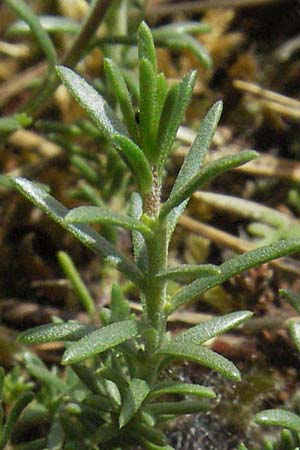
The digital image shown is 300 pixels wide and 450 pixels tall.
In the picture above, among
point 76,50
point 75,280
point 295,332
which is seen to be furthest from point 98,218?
point 76,50

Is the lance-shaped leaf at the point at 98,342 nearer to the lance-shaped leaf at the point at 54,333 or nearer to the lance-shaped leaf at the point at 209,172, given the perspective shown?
the lance-shaped leaf at the point at 54,333

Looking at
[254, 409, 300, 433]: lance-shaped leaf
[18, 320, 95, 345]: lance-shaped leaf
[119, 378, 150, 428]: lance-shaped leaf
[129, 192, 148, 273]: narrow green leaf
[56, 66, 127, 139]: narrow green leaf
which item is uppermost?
[56, 66, 127, 139]: narrow green leaf

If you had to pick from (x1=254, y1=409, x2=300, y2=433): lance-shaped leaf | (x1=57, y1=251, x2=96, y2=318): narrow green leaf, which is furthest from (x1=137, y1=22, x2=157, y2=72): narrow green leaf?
(x1=57, y1=251, x2=96, y2=318): narrow green leaf

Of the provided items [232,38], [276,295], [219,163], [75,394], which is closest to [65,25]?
[232,38]

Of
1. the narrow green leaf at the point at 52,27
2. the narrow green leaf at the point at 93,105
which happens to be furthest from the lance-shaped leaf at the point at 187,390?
the narrow green leaf at the point at 52,27

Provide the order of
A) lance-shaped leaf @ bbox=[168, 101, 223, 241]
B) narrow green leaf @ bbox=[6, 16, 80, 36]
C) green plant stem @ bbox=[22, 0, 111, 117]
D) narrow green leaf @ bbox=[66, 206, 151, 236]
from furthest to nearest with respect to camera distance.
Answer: narrow green leaf @ bbox=[6, 16, 80, 36] → green plant stem @ bbox=[22, 0, 111, 117] → lance-shaped leaf @ bbox=[168, 101, 223, 241] → narrow green leaf @ bbox=[66, 206, 151, 236]

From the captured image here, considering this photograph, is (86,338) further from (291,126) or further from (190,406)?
(291,126)

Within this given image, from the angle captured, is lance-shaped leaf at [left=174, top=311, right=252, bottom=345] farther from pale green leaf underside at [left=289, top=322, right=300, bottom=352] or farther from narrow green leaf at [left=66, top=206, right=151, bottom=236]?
narrow green leaf at [left=66, top=206, right=151, bottom=236]
